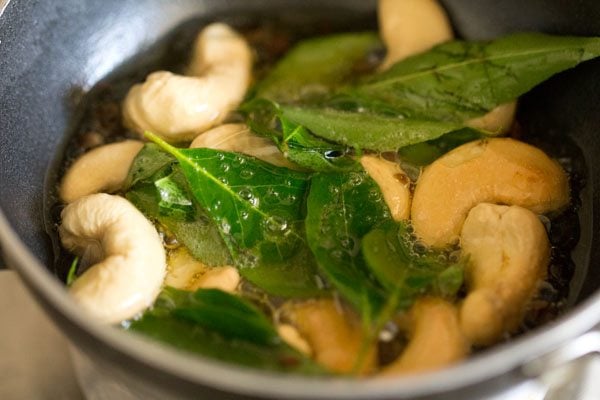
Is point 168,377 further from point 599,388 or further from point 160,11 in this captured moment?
point 160,11

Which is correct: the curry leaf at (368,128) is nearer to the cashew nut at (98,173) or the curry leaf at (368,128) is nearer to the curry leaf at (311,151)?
the curry leaf at (311,151)

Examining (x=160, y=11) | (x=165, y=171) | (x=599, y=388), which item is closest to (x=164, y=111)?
(x=165, y=171)

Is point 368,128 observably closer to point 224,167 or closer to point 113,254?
point 224,167

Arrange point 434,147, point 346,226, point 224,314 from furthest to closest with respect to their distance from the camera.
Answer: point 434,147 < point 346,226 < point 224,314

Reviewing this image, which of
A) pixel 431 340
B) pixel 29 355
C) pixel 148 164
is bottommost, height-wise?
pixel 29 355

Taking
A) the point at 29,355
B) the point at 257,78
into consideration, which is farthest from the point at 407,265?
the point at 29,355

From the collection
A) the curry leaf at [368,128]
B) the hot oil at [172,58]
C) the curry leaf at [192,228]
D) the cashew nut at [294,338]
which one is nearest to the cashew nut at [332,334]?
the cashew nut at [294,338]

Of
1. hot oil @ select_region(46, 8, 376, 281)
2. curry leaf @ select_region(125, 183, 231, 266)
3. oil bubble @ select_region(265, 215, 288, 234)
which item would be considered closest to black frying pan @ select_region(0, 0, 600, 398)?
hot oil @ select_region(46, 8, 376, 281)
